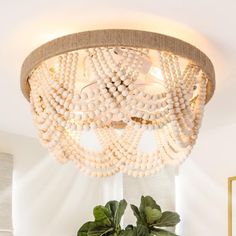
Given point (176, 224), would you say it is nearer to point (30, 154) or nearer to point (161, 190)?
point (161, 190)

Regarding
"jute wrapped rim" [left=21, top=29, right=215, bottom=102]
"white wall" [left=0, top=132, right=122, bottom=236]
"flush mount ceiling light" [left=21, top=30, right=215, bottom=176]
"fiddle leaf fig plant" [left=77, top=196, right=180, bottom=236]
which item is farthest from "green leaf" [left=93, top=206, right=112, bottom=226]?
"jute wrapped rim" [left=21, top=29, right=215, bottom=102]

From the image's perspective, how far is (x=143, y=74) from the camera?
188 centimetres

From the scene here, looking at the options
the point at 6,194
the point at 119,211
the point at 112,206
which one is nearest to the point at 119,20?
the point at 6,194

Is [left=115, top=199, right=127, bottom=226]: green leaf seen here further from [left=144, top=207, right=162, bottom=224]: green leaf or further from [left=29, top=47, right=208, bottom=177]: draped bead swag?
[left=29, top=47, right=208, bottom=177]: draped bead swag

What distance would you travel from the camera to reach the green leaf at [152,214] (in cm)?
354

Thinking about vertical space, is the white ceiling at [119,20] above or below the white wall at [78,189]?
above

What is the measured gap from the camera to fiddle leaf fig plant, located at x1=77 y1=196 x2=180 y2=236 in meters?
3.50

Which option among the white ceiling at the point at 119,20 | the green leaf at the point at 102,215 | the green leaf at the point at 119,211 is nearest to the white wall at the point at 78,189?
the green leaf at the point at 102,215

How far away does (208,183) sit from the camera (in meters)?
3.37

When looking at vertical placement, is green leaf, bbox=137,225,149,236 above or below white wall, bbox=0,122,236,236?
below

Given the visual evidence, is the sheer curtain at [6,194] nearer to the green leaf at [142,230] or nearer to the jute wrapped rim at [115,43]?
the green leaf at [142,230]

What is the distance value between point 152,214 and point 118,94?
216cm

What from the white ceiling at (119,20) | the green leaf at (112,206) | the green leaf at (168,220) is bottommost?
the green leaf at (168,220)

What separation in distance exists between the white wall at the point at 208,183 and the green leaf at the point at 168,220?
0.10m
